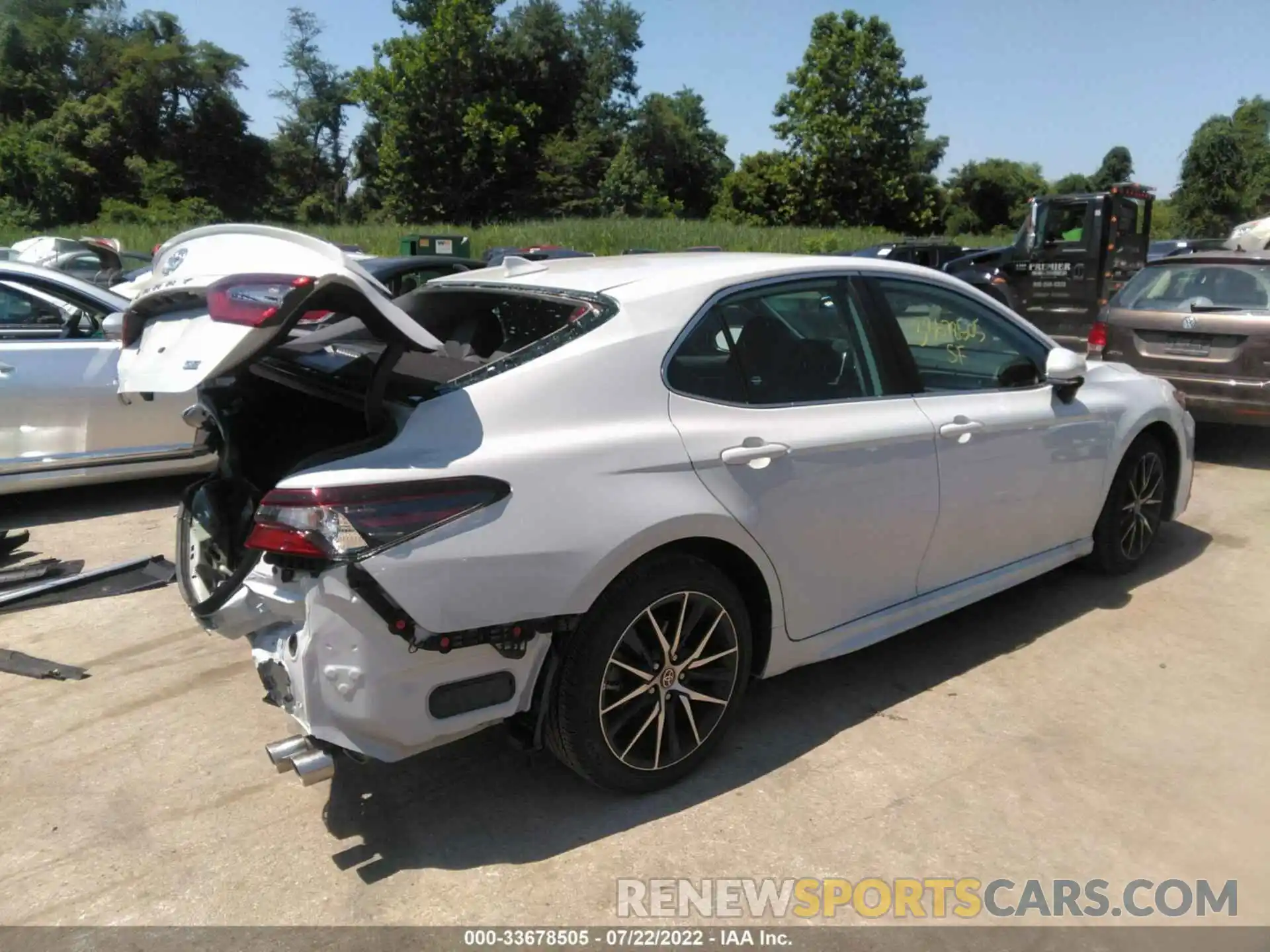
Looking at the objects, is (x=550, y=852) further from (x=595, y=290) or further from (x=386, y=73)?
(x=386, y=73)

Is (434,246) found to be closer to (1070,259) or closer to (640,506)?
(1070,259)

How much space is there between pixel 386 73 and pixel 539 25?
10488 mm

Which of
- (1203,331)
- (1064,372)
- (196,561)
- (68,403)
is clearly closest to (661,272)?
(196,561)

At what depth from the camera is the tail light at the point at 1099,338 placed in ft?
26.6

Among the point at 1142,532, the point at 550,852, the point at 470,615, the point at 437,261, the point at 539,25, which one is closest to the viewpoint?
the point at 470,615

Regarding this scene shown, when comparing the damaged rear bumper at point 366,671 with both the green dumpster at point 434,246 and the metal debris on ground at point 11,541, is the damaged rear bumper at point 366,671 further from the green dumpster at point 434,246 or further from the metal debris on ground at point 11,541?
the green dumpster at point 434,246

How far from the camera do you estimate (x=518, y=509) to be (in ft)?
8.77

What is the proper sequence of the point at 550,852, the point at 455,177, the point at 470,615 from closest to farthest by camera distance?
the point at 470,615 → the point at 550,852 → the point at 455,177

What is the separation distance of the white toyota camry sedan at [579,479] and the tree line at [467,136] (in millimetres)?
49785

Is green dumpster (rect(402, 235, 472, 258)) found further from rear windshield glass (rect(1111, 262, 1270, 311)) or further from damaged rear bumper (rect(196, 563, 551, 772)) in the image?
damaged rear bumper (rect(196, 563, 551, 772))

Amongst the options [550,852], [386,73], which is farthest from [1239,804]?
[386,73]

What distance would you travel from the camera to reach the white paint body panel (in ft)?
8.57

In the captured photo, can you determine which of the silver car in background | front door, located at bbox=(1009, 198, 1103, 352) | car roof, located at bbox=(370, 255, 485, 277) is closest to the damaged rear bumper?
the silver car in background

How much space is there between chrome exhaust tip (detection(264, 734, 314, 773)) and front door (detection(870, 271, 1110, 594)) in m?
2.33
